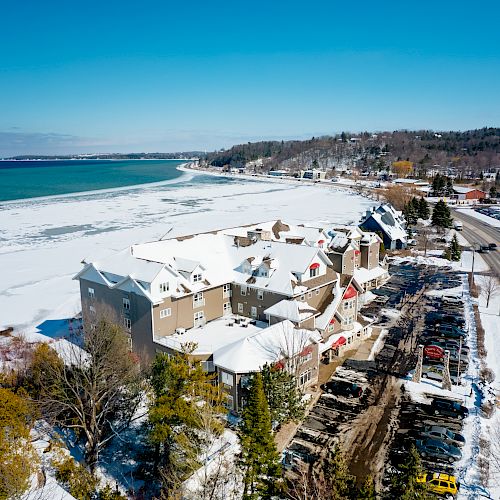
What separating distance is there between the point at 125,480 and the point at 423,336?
2870 cm

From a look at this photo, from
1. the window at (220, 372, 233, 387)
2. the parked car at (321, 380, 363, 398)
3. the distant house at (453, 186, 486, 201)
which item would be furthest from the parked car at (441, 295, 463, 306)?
the distant house at (453, 186, 486, 201)

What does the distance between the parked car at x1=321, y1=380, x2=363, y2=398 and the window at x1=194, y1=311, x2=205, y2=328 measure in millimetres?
11109

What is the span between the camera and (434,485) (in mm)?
21984

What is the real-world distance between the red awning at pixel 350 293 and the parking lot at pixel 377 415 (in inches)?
203

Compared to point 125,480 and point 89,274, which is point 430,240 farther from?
point 125,480

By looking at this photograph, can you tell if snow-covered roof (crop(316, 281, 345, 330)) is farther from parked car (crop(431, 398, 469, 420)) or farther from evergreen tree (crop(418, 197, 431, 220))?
evergreen tree (crop(418, 197, 431, 220))

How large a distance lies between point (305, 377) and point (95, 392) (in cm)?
1457

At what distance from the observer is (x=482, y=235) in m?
89.1

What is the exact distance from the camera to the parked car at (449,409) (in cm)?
2827

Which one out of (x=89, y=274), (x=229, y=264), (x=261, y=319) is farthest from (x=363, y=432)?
(x=89, y=274)

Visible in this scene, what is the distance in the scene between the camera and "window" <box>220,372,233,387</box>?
2818cm

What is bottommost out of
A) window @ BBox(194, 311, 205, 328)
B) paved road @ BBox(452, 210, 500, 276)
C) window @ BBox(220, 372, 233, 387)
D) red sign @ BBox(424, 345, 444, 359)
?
paved road @ BBox(452, 210, 500, 276)

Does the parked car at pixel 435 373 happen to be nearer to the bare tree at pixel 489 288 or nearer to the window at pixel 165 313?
the bare tree at pixel 489 288

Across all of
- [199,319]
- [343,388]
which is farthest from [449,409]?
[199,319]
